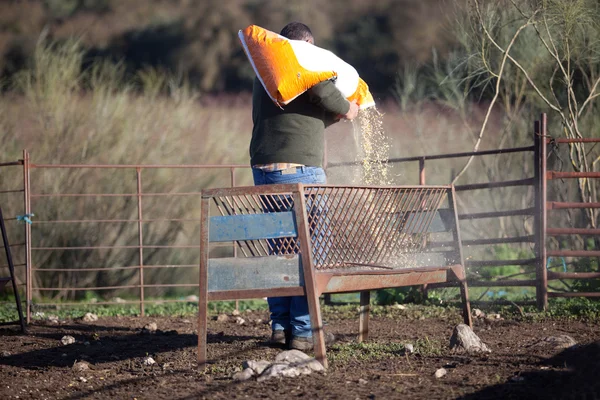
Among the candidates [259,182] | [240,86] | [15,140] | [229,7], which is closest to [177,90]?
[15,140]

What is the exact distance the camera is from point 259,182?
4789 millimetres

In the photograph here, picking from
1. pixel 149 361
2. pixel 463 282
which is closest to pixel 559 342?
pixel 463 282

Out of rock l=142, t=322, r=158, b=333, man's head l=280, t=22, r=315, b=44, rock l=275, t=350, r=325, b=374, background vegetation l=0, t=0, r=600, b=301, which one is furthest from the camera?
background vegetation l=0, t=0, r=600, b=301

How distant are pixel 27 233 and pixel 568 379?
5.13 metres

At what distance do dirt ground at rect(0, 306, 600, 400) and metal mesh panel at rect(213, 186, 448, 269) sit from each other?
57cm

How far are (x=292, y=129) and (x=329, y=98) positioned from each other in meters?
0.30

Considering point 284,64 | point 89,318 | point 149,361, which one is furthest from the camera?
point 89,318

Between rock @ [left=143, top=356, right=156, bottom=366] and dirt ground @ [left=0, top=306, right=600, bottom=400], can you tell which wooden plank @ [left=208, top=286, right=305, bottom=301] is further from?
rock @ [left=143, top=356, right=156, bottom=366]

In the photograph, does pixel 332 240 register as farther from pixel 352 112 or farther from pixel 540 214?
pixel 540 214

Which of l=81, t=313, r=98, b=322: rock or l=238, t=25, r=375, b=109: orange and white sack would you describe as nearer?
l=238, t=25, r=375, b=109: orange and white sack

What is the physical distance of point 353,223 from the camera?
13.8 ft

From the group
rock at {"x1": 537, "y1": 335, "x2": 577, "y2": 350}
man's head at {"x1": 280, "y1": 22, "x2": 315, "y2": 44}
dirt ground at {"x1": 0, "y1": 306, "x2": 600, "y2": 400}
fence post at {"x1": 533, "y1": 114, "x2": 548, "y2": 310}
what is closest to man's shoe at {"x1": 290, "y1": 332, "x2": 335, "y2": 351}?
dirt ground at {"x1": 0, "y1": 306, "x2": 600, "y2": 400}

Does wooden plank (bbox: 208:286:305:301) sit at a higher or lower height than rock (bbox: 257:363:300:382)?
higher

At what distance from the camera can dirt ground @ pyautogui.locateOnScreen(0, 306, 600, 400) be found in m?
3.51
